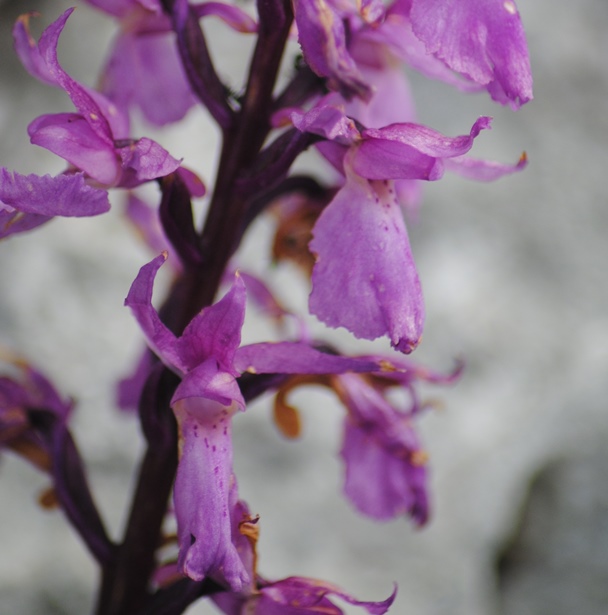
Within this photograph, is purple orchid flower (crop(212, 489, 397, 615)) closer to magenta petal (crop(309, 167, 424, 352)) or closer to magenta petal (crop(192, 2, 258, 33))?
magenta petal (crop(309, 167, 424, 352))

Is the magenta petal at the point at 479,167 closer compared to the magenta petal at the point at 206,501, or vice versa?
the magenta petal at the point at 206,501

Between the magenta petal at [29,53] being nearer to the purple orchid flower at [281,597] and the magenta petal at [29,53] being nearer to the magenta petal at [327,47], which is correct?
the magenta petal at [327,47]

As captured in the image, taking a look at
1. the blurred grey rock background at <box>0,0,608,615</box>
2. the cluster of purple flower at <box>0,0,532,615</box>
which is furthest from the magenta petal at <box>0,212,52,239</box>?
the blurred grey rock background at <box>0,0,608,615</box>

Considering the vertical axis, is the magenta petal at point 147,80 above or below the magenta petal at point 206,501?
above

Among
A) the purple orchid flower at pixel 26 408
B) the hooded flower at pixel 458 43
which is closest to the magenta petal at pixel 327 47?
the hooded flower at pixel 458 43

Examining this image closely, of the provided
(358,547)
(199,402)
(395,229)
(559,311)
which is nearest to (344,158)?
(395,229)

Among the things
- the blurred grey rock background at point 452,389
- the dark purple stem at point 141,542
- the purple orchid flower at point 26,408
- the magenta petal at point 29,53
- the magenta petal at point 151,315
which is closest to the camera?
the magenta petal at point 151,315

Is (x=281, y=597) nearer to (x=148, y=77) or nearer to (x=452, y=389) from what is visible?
(x=148, y=77)
